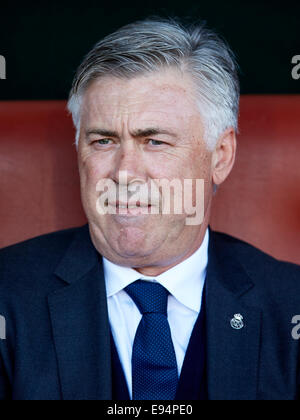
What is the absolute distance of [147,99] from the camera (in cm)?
165

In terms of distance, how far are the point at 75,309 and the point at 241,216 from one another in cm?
58

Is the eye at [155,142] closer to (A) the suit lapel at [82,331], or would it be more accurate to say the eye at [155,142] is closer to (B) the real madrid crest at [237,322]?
(A) the suit lapel at [82,331]

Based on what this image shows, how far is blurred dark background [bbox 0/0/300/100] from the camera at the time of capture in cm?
227

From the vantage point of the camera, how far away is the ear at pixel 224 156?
181 cm

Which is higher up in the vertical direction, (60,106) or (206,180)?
(60,106)

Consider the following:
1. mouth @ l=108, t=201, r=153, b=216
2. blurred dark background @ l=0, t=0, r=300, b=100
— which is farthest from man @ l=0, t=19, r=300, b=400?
blurred dark background @ l=0, t=0, r=300, b=100

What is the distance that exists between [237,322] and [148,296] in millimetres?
215

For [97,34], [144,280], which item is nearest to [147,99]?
[144,280]

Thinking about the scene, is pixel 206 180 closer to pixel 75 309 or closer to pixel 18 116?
pixel 75 309

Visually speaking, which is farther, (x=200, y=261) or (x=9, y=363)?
(x=200, y=261)

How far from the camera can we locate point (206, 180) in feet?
5.78

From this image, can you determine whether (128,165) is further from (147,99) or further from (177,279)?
(177,279)
